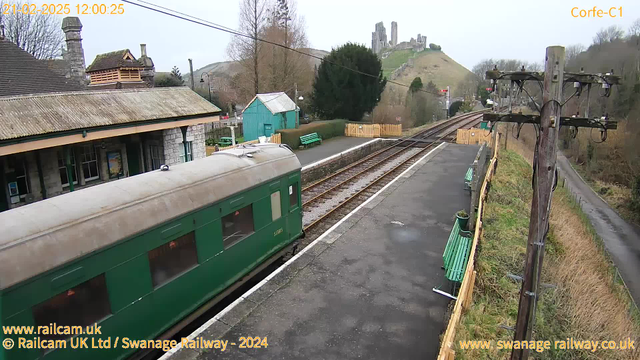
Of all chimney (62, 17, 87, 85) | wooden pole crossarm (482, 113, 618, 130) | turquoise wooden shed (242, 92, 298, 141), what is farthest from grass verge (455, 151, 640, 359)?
chimney (62, 17, 87, 85)

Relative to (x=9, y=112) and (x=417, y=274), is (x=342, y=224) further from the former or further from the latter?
(x=9, y=112)

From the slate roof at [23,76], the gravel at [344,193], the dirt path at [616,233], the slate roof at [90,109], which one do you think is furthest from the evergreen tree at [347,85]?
the slate roof at [23,76]

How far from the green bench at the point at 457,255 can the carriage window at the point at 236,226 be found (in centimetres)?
399

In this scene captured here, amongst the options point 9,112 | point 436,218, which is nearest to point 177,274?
point 9,112

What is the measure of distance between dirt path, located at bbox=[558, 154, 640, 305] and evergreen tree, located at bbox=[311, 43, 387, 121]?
57.0 feet

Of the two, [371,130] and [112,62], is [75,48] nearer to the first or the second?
[112,62]

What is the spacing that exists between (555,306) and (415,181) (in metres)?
9.28

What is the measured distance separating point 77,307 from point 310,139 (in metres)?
23.7

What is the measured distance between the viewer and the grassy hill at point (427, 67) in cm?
10942

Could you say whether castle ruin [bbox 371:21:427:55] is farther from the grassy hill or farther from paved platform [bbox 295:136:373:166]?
paved platform [bbox 295:136:373:166]

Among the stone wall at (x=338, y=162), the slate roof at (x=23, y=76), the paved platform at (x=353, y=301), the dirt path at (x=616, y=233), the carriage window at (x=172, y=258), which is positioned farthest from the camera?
the stone wall at (x=338, y=162)

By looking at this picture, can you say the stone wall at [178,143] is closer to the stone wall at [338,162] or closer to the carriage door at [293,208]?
the stone wall at [338,162]

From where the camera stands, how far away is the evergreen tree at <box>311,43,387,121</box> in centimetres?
3466

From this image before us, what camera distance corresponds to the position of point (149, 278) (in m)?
5.85
